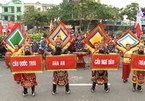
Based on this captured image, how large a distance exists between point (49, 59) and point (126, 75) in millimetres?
3185

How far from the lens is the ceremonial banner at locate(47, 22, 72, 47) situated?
1207 centimetres

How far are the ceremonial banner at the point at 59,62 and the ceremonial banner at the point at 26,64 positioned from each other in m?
0.30

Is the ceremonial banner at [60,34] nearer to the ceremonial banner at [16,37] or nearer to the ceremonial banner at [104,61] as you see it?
the ceremonial banner at [16,37]

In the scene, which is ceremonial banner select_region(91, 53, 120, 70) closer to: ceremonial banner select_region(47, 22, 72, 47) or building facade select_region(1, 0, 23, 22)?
ceremonial banner select_region(47, 22, 72, 47)

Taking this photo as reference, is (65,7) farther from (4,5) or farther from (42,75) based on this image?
(4,5)

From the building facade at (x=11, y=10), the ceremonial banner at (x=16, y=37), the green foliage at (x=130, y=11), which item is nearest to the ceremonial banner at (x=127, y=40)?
the ceremonial banner at (x=16, y=37)

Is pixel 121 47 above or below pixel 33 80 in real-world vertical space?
above

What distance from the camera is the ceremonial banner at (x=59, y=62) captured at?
9.42 metres

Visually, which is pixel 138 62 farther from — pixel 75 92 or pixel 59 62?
pixel 59 62

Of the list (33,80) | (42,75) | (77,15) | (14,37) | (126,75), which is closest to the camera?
(33,80)

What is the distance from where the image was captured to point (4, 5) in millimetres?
78688

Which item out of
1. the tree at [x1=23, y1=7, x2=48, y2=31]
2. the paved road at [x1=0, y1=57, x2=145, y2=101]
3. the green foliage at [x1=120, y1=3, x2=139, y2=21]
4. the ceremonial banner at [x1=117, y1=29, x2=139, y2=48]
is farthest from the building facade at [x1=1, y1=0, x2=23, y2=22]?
the ceremonial banner at [x1=117, y1=29, x2=139, y2=48]

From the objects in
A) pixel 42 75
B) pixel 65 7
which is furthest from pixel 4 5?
pixel 42 75

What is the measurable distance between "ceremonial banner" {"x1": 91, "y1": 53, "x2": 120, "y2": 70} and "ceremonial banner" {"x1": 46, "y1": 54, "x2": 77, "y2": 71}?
68cm
